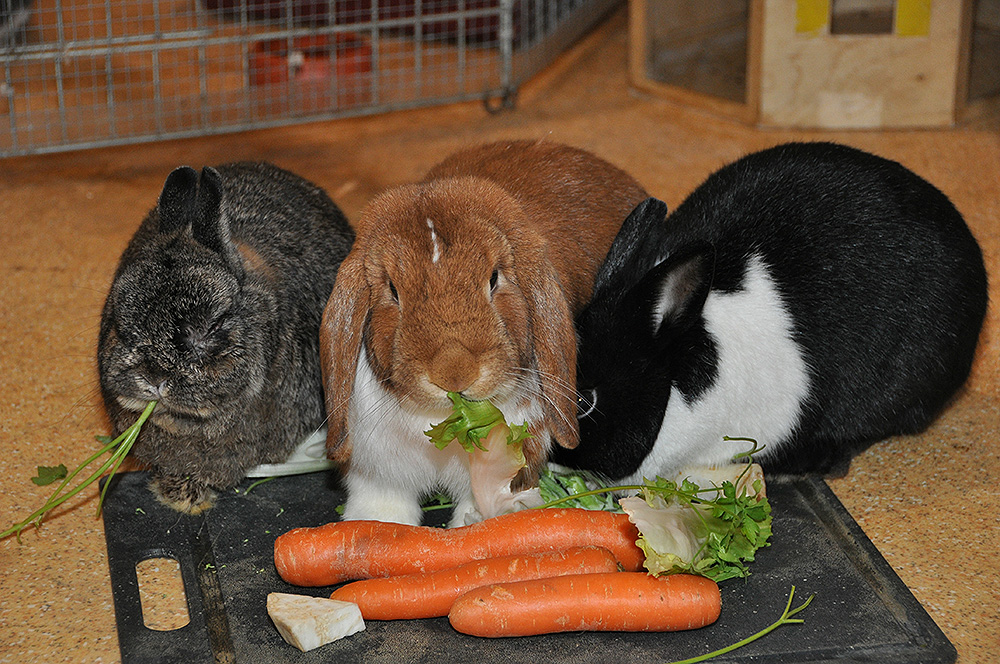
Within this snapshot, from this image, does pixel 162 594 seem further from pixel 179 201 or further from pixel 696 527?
pixel 696 527

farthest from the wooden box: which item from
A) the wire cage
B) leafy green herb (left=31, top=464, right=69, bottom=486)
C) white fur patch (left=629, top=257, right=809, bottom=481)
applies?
leafy green herb (left=31, top=464, right=69, bottom=486)

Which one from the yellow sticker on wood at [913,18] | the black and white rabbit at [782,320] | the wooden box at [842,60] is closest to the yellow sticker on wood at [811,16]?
the wooden box at [842,60]

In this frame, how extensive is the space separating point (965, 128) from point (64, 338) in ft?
14.5

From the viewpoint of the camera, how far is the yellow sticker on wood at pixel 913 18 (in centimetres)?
523

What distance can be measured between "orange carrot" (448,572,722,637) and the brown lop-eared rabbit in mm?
363

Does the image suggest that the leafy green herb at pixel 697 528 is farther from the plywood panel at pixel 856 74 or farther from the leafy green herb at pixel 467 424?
the plywood panel at pixel 856 74

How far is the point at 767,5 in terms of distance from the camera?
5.29 meters

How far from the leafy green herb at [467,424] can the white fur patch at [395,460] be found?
55mm

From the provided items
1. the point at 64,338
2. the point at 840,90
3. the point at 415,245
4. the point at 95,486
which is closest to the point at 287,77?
the point at 64,338

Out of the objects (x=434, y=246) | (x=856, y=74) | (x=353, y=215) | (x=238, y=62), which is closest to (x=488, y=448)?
(x=434, y=246)

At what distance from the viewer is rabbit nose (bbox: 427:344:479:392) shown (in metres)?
2.23

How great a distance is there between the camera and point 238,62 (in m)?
6.33

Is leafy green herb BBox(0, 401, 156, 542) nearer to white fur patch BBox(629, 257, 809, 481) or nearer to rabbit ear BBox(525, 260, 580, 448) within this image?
rabbit ear BBox(525, 260, 580, 448)

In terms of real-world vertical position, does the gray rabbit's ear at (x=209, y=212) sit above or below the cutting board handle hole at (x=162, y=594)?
above
